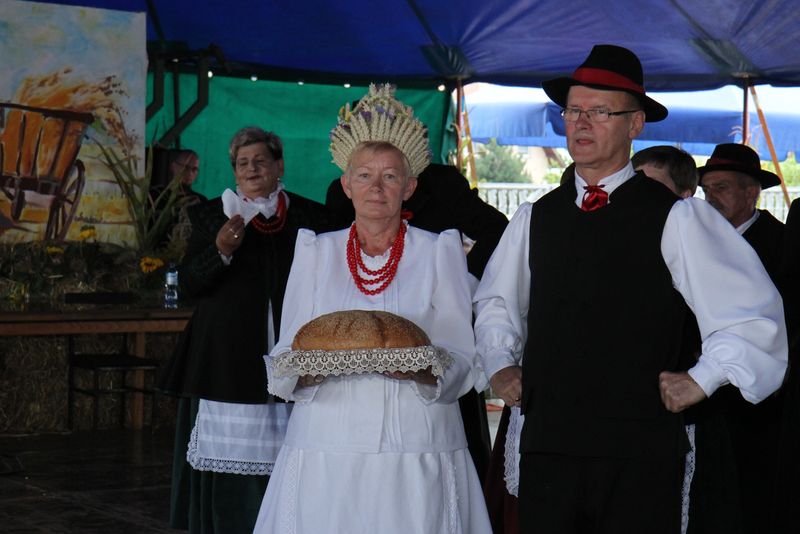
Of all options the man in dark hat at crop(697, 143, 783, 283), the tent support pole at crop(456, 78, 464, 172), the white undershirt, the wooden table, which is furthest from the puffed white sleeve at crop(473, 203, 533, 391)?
the tent support pole at crop(456, 78, 464, 172)

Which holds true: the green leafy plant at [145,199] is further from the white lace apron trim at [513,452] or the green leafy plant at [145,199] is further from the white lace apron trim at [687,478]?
the white lace apron trim at [687,478]

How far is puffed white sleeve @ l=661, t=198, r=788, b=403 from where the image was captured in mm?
2887

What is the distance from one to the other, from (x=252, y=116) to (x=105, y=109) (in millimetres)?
1903

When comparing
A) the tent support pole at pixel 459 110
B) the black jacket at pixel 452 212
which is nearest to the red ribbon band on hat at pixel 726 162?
the black jacket at pixel 452 212

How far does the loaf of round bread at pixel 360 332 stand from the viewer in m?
3.16

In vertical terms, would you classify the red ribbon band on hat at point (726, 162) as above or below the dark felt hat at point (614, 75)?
above

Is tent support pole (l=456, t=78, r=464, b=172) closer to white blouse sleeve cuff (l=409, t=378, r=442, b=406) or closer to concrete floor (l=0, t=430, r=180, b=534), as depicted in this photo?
concrete floor (l=0, t=430, r=180, b=534)

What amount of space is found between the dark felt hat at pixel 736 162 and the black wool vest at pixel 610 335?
261cm

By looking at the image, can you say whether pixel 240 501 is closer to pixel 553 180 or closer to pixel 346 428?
pixel 346 428

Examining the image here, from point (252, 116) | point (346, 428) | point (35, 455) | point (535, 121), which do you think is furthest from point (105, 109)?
point (346, 428)

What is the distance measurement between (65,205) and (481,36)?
4005 millimetres

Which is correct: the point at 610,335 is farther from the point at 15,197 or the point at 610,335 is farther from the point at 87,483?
the point at 15,197

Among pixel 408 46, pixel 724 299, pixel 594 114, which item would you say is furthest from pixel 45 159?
pixel 724 299

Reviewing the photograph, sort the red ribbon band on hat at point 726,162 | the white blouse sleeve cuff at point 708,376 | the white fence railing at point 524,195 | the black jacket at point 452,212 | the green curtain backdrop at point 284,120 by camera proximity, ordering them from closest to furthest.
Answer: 1. the white blouse sleeve cuff at point 708,376
2. the black jacket at point 452,212
3. the red ribbon band on hat at point 726,162
4. the green curtain backdrop at point 284,120
5. the white fence railing at point 524,195
